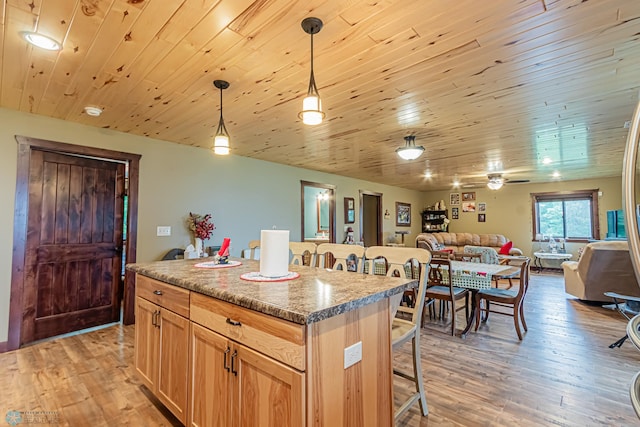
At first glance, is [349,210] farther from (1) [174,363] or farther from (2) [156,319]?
(1) [174,363]

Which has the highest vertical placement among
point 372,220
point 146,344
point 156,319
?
point 372,220

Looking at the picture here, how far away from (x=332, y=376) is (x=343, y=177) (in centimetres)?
598

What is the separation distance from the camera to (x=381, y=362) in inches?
60.4

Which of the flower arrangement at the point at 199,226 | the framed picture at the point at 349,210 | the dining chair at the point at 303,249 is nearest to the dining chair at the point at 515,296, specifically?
the dining chair at the point at 303,249

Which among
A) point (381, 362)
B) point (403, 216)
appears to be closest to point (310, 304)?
point (381, 362)

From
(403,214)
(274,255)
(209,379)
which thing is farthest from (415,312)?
(403,214)

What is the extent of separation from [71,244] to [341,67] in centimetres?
354

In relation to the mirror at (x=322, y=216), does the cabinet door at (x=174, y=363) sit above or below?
below

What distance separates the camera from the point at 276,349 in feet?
4.05

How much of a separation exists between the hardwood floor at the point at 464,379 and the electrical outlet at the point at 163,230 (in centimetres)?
122

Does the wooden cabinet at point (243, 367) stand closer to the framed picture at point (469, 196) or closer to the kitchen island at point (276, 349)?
the kitchen island at point (276, 349)

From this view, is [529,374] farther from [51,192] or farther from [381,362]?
[51,192]

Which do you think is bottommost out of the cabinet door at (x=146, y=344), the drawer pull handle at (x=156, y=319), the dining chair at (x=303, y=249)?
the cabinet door at (x=146, y=344)

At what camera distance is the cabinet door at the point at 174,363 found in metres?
1.76
